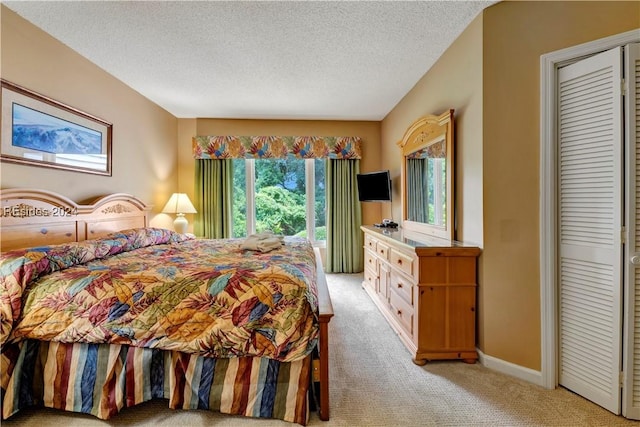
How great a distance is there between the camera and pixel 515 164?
1915 millimetres

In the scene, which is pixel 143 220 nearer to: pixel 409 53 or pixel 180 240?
pixel 180 240

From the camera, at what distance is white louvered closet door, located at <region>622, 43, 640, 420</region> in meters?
1.54

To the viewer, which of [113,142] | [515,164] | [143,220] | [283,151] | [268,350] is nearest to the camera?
[268,350]

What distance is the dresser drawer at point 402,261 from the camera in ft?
7.34

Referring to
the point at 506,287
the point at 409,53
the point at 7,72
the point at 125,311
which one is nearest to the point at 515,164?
the point at 506,287

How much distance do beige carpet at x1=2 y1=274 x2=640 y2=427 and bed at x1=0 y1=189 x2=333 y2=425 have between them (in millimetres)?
80

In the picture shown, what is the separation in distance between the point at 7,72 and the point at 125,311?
202cm

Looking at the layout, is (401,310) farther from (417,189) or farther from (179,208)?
(179,208)

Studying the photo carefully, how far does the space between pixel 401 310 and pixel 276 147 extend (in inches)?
123

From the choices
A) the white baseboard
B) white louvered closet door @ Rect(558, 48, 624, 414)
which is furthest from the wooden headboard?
white louvered closet door @ Rect(558, 48, 624, 414)

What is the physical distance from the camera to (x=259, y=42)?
2373 mm

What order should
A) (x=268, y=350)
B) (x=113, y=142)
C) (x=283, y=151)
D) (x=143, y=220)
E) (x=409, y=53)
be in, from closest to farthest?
(x=268, y=350)
(x=409, y=53)
(x=113, y=142)
(x=143, y=220)
(x=283, y=151)

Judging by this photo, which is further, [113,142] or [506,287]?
[113,142]

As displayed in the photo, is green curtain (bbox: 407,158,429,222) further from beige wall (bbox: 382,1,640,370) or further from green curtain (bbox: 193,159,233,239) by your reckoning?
green curtain (bbox: 193,159,233,239)
